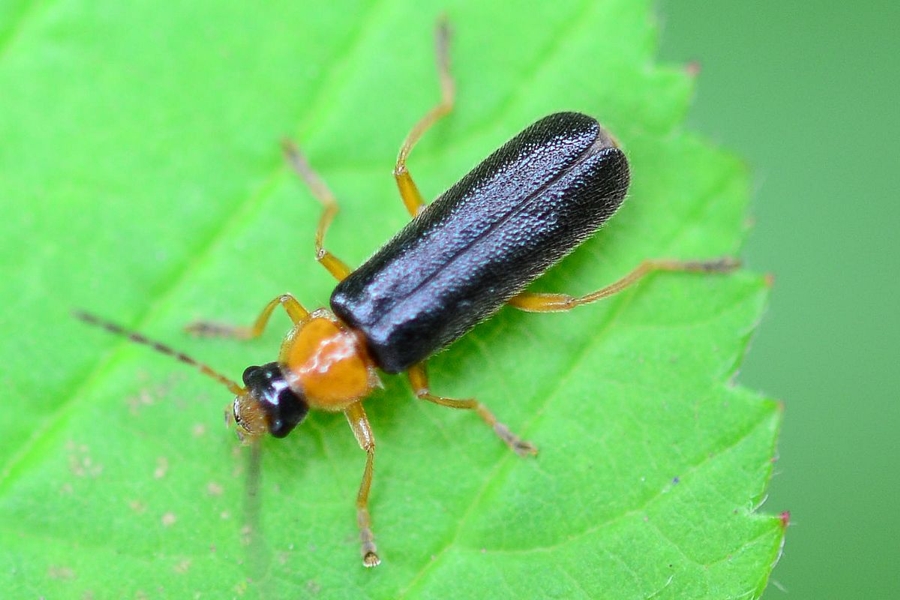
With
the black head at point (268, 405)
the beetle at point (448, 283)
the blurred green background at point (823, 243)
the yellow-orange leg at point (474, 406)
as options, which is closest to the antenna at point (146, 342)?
the beetle at point (448, 283)

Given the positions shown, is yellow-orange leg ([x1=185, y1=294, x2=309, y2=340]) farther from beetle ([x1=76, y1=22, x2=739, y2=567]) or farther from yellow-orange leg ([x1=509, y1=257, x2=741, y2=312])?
yellow-orange leg ([x1=509, y1=257, x2=741, y2=312])

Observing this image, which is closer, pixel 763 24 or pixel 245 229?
pixel 245 229

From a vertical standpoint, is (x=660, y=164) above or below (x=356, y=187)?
below

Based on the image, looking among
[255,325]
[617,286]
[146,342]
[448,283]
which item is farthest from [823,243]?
[146,342]

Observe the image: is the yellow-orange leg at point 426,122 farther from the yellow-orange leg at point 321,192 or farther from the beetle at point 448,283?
the yellow-orange leg at point 321,192

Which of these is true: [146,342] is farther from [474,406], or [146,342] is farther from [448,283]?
[474,406]

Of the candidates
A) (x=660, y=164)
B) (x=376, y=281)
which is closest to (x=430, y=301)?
(x=376, y=281)

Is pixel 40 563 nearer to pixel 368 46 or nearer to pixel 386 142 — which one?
pixel 386 142

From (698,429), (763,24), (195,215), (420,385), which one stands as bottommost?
(698,429)
